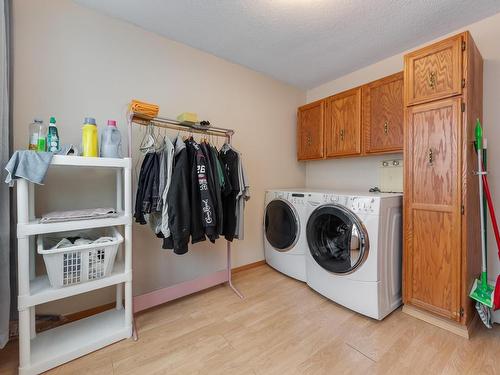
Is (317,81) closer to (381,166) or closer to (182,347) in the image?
(381,166)

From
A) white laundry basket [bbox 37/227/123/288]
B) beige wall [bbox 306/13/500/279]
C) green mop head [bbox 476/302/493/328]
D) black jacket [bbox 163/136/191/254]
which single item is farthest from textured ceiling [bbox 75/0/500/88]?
green mop head [bbox 476/302/493/328]

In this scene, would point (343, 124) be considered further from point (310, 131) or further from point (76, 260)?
point (76, 260)

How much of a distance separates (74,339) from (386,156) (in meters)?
2.91

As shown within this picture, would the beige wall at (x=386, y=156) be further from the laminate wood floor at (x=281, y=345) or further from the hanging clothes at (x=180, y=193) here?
the hanging clothes at (x=180, y=193)

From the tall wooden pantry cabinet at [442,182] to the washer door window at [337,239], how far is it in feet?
1.22

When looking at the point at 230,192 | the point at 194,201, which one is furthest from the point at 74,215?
the point at 230,192

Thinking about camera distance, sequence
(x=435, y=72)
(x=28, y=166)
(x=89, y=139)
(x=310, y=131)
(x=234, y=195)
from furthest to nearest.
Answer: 1. (x=310, y=131)
2. (x=234, y=195)
3. (x=435, y=72)
4. (x=89, y=139)
5. (x=28, y=166)

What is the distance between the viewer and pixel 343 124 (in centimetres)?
240

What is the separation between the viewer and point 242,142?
249cm

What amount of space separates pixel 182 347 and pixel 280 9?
236 cm

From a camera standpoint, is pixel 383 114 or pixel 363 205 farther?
pixel 383 114

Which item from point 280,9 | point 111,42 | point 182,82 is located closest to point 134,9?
point 111,42

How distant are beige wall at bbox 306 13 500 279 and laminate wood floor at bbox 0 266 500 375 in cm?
82

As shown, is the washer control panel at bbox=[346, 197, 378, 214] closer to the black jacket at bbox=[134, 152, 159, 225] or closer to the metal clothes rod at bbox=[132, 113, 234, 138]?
the metal clothes rod at bbox=[132, 113, 234, 138]
